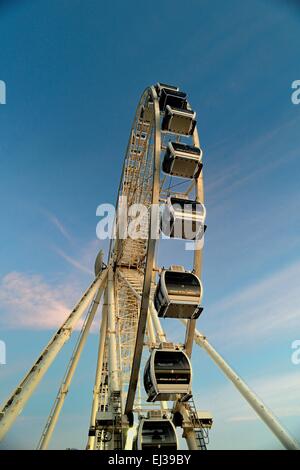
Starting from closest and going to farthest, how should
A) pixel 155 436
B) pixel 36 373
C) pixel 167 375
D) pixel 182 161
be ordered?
pixel 155 436 < pixel 167 375 < pixel 36 373 < pixel 182 161

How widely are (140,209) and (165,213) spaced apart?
5.74 meters

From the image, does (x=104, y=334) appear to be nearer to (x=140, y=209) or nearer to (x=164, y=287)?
(x=140, y=209)

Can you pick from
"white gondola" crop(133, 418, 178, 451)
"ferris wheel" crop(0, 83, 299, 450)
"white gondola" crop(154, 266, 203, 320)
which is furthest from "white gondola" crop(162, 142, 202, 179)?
"white gondola" crop(133, 418, 178, 451)

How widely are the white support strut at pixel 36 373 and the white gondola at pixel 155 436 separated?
194 inches

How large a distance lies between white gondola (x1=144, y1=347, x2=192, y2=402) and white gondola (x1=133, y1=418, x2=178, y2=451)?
0.85 m

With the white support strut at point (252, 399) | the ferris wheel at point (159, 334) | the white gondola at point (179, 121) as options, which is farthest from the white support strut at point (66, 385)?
the white gondola at point (179, 121)

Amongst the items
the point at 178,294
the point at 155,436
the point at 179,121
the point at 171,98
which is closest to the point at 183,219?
the point at 178,294

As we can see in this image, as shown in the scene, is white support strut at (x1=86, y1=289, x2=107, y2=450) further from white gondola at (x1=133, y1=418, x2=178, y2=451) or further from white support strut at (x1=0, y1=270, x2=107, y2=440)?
white gondola at (x1=133, y1=418, x2=178, y2=451)

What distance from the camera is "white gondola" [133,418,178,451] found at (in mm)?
11008

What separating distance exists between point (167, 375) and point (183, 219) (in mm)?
6893

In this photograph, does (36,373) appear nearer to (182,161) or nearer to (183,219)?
(183,219)

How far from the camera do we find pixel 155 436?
11273 millimetres

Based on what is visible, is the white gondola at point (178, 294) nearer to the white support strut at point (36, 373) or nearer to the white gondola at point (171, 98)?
the white support strut at point (36, 373)
